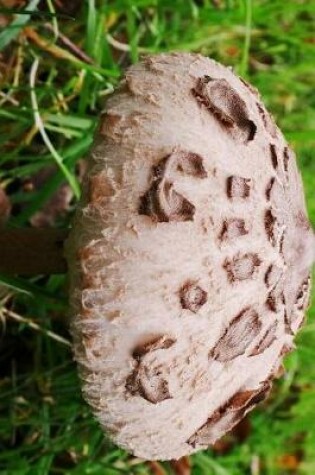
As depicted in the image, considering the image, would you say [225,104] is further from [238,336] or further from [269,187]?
[238,336]

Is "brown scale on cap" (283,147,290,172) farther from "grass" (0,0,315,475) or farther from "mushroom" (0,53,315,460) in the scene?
"grass" (0,0,315,475)

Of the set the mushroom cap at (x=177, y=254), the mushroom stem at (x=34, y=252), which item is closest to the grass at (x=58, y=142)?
the mushroom stem at (x=34, y=252)

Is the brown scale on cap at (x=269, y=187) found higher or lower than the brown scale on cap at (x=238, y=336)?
higher

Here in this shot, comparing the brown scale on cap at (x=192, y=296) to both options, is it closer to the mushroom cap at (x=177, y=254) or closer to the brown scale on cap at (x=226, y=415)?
the mushroom cap at (x=177, y=254)

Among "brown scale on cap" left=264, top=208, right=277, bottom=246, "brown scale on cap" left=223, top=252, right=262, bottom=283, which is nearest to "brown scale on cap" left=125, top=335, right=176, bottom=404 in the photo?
"brown scale on cap" left=223, top=252, right=262, bottom=283

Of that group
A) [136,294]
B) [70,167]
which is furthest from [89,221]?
[70,167]

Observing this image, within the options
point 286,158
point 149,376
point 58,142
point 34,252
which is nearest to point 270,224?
point 286,158

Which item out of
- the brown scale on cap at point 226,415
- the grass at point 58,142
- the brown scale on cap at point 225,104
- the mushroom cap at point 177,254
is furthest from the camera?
the grass at point 58,142

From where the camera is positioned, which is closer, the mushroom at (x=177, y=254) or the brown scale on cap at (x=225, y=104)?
the mushroom at (x=177, y=254)
